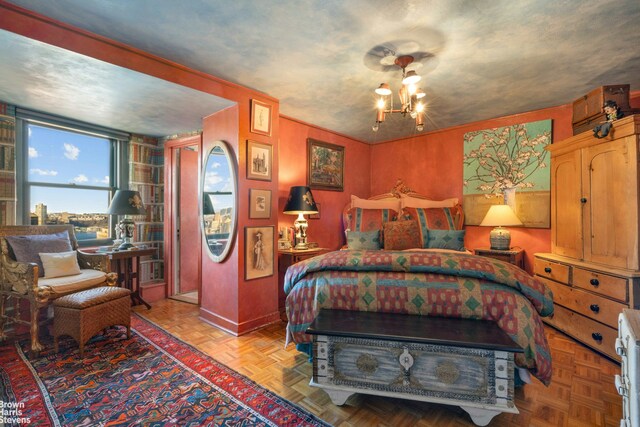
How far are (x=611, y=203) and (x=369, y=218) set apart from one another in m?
2.40

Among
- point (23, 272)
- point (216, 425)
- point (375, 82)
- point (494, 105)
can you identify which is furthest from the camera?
point (494, 105)

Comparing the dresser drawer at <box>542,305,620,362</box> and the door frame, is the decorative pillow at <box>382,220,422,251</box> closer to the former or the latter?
the dresser drawer at <box>542,305,620,362</box>

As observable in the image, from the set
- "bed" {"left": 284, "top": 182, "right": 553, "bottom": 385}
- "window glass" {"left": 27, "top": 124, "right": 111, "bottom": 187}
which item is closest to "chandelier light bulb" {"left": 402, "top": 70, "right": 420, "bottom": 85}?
"bed" {"left": 284, "top": 182, "right": 553, "bottom": 385}

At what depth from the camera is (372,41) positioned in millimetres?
2193

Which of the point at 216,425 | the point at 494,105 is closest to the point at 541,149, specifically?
the point at 494,105

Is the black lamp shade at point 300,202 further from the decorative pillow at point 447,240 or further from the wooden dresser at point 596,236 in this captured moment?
the wooden dresser at point 596,236

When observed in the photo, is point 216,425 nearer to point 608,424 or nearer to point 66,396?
point 66,396

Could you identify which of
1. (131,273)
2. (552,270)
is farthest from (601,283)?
(131,273)

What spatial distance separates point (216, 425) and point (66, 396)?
3.64ft

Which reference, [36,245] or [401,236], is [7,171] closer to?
[36,245]

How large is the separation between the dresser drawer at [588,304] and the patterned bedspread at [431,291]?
118 centimetres

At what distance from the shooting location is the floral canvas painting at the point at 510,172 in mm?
3645

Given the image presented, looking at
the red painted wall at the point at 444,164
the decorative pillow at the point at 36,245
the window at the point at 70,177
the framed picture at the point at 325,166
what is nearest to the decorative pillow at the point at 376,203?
the framed picture at the point at 325,166

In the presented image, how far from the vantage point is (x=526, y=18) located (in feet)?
6.37
